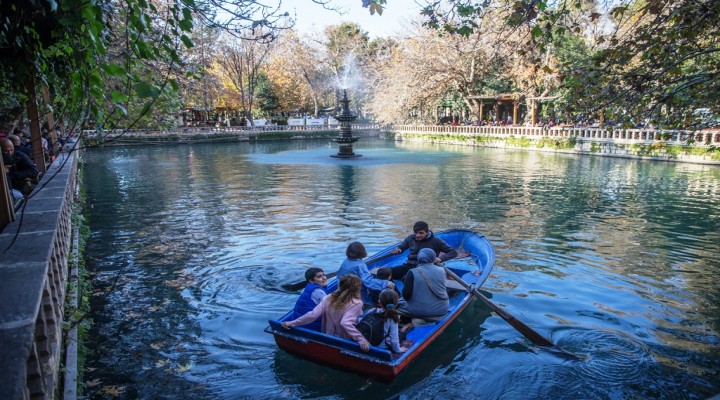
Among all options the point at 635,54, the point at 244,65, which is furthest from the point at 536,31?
the point at 244,65

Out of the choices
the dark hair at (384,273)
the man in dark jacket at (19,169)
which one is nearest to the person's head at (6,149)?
the man in dark jacket at (19,169)

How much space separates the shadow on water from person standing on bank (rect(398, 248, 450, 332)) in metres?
0.58

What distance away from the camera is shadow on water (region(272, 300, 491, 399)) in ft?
18.9

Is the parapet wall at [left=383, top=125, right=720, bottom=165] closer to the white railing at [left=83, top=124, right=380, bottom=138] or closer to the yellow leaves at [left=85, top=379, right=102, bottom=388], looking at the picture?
the white railing at [left=83, top=124, right=380, bottom=138]

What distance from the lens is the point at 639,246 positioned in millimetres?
11570

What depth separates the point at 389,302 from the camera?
5.75 metres

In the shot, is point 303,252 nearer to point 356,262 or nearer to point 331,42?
point 356,262

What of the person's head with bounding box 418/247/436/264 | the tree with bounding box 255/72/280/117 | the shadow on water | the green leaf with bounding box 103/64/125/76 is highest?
the tree with bounding box 255/72/280/117

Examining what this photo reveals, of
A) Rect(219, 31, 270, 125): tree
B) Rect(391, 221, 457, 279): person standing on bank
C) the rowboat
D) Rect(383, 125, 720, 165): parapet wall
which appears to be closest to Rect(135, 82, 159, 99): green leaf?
the rowboat

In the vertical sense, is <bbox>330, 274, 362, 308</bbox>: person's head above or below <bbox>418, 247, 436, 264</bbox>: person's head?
below

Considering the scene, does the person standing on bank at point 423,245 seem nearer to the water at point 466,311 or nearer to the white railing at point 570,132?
the water at point 466,311

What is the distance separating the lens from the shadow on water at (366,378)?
5773 mm

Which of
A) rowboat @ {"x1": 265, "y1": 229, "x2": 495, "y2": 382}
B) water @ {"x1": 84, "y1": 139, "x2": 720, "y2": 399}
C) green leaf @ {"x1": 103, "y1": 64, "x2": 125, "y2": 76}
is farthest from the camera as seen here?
water @ {"x1": 84, "y1": 139, "x2": 720, "y2": 399}

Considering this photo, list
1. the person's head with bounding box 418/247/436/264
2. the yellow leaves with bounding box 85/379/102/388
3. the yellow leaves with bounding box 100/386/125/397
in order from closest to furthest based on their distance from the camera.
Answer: the yellow leaves with bounding box 100/386/125/397 → the yellow leaves with bounding box 85/379/102/388 → the person's head with bounding box 418/247/436/264
